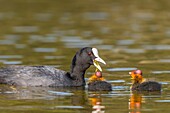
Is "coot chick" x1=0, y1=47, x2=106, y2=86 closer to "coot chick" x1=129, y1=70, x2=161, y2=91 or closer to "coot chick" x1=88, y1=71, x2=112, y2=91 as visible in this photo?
"coot chick" x1=88, y1=71, x2=112, y2=91

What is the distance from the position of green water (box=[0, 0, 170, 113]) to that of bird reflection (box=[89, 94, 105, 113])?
0.02 metres

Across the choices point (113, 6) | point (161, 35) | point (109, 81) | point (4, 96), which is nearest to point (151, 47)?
point (161, 35)

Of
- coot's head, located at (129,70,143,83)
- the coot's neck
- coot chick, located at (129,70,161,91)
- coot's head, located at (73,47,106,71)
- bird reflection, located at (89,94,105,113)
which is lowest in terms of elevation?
bird reflection, located at (89,94,105,113)

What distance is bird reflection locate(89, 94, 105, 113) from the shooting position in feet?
43.8

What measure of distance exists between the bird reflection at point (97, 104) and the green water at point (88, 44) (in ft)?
0.07

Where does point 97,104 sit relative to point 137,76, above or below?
below

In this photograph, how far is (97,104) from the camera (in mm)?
14023

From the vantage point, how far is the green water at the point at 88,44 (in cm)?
1423

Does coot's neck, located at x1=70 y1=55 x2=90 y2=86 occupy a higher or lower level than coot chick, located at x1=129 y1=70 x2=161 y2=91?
higher

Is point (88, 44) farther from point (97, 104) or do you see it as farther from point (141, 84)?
point (97, 104)

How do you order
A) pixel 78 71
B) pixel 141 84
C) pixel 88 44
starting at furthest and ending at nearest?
pixel 88 44 → pixel 78 71 → pixel 141 84

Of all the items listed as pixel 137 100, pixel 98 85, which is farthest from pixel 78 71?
pixel 137 100

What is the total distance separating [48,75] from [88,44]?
716 cm

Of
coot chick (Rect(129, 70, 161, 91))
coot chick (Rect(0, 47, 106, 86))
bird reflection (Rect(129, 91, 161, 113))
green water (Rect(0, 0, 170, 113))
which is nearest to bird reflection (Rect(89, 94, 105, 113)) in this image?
green water (Rect(0, 0, 170, 113))
